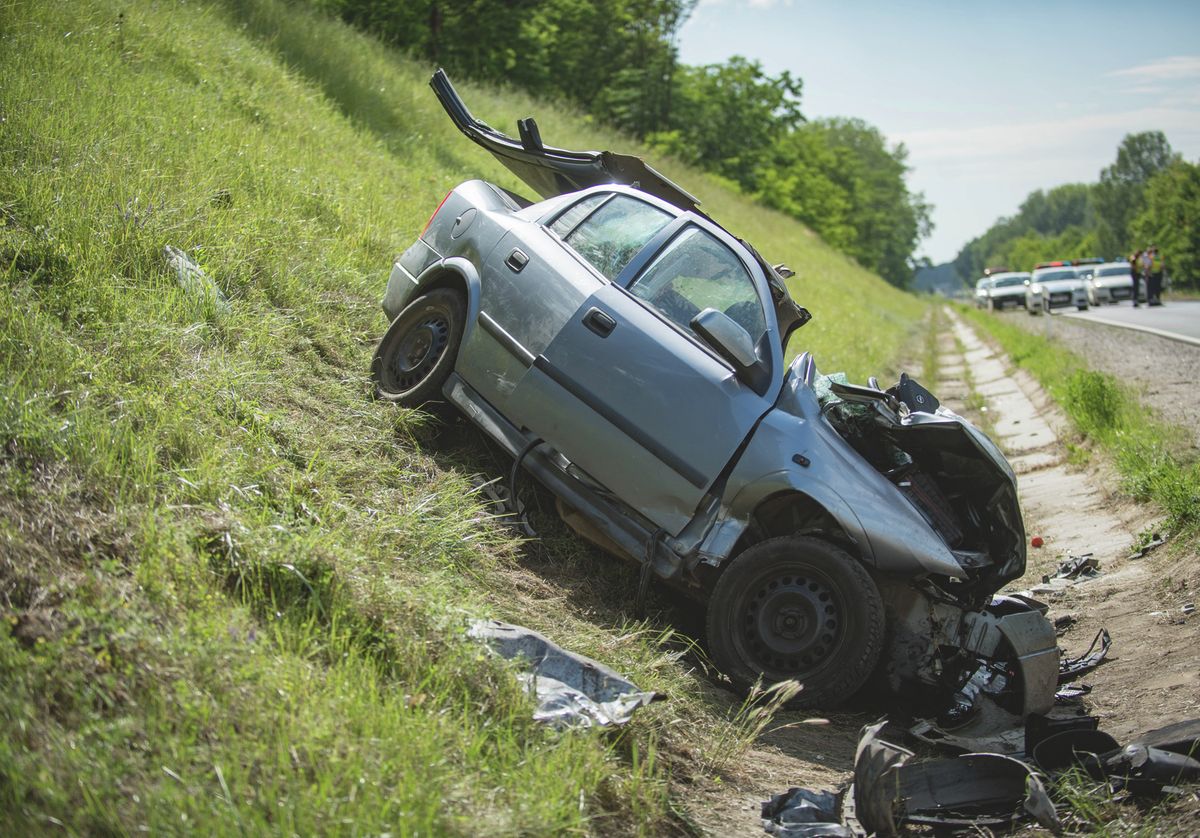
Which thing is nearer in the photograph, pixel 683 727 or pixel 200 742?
pixel 200 742

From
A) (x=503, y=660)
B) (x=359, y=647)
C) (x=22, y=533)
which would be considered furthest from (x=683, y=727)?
(x=22, y=533)

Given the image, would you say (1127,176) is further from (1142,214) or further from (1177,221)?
(1177,221)

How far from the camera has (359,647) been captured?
4227 millimetres

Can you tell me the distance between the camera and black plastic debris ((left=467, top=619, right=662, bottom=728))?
424cm

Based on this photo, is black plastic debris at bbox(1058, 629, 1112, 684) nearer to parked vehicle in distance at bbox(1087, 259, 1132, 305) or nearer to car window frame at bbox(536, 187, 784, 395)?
car window frame at bbox(536, 187, 784, 395)

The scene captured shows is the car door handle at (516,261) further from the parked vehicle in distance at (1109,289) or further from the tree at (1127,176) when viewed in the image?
the tree at (1127,176)

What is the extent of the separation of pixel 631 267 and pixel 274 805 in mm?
3812

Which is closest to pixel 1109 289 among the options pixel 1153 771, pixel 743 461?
pixel 743 461

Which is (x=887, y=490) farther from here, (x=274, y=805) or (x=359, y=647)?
(x=274, y=805)

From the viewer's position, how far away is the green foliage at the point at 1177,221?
227ft

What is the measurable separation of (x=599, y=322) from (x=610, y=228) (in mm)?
853

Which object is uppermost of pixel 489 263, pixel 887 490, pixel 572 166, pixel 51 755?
pixel 572 166

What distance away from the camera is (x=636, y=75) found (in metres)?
38.1

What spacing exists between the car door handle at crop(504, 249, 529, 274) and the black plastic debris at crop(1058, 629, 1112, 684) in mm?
3907
